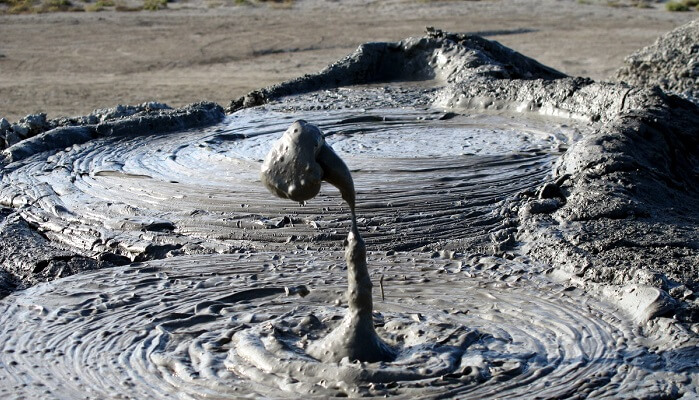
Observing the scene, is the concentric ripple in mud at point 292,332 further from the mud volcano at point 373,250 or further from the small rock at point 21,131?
the small rock at point 21,131

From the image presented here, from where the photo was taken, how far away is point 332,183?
3.40 m

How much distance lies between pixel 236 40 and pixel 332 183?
13.2 m

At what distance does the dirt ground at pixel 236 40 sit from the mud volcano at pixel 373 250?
5.11 metres

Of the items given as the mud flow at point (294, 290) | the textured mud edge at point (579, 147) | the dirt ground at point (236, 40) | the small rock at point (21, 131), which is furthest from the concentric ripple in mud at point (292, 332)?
the dirt ground at point (236, 40)

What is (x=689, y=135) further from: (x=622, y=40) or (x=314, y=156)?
(x=622, y=40)

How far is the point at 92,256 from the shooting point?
463cm

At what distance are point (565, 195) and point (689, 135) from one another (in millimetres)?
1738

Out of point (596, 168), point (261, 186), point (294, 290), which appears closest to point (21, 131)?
point (261, 186)

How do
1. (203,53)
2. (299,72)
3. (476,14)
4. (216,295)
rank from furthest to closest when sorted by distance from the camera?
(476,14)
(203,53)
(299,72)
(216,295)

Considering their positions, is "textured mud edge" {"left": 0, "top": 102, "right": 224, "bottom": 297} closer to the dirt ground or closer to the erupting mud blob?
the erupting mud blob

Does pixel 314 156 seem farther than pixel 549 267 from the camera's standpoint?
No

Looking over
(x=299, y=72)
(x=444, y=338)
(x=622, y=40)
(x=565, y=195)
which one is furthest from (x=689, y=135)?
(x=622, y=40)

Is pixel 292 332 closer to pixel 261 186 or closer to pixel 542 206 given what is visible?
pixel 542 206

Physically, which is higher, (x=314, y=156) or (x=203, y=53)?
(x=314, y=156)
